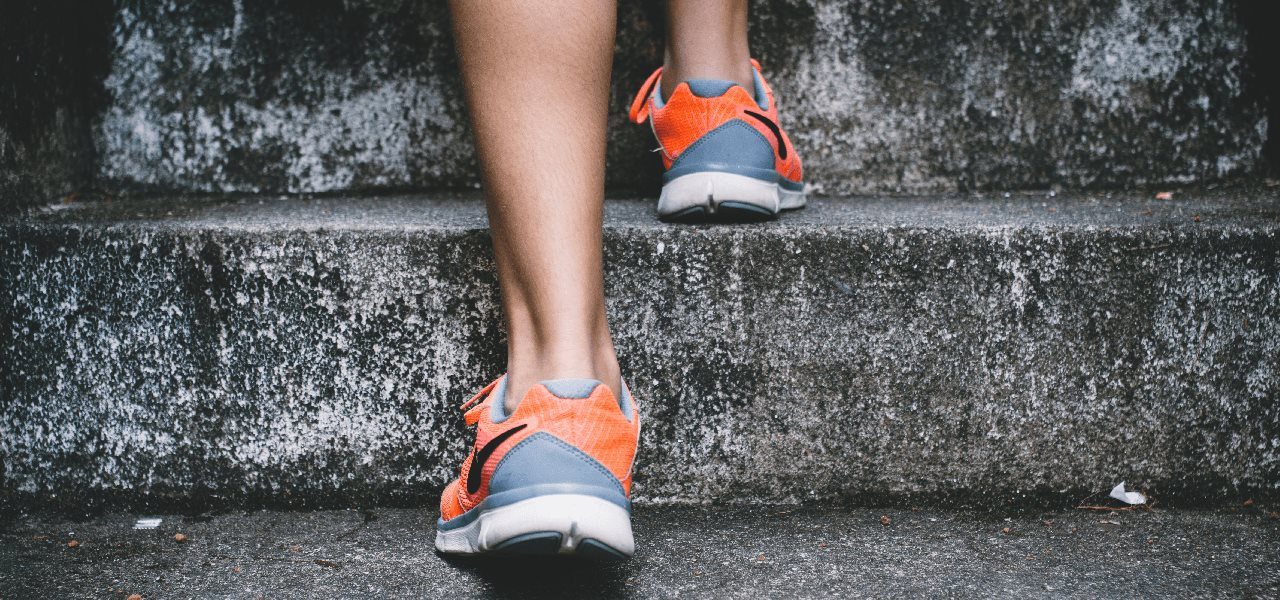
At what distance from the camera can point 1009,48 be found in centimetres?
129

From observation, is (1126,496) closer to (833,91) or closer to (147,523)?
(833,91)

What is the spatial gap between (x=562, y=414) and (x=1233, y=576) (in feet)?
2.29

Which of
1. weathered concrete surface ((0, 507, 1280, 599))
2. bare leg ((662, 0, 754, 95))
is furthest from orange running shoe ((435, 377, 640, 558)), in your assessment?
bare leg ((662, 0, 754, 95))

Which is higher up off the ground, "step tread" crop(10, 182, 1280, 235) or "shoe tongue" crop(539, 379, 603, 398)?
"step tread" crop(10, 182, 1280, 235)

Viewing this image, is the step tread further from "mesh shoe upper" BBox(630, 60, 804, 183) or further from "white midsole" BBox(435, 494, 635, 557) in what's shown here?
"white midsole" BBox(435, 494, 635, 557)

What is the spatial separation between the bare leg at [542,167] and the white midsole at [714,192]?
20 cm

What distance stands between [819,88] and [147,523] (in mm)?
1097

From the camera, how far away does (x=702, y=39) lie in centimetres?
112

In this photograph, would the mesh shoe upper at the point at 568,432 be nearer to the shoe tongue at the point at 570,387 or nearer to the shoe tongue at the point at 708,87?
the shoe tongue at the point at 570,387

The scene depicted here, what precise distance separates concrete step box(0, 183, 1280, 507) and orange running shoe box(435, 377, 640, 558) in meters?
0.20

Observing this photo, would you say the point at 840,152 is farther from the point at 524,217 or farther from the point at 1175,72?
the point at 524,217

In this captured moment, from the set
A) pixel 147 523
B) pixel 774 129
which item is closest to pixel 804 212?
pixel 774 129

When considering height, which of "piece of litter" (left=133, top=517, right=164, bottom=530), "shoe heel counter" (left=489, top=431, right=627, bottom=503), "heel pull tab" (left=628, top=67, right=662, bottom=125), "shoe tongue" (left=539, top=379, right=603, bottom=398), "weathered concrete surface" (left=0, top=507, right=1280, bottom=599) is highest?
"heel pull tab" (left=628, top=67, right=662, bottom=125)

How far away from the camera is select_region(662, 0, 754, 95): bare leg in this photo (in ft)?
3.66
